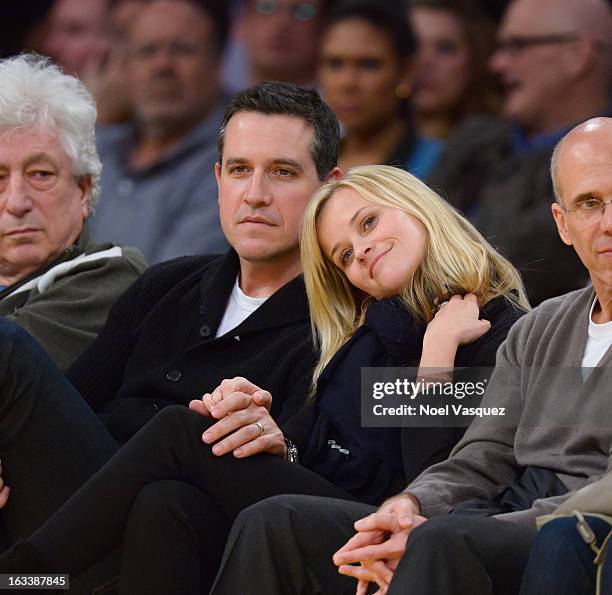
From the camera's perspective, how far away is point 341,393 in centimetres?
295

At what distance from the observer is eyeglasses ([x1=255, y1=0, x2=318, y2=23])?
18.4ft

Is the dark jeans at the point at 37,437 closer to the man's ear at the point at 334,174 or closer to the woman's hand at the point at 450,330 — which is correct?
the woman's hand at the point at 450,330

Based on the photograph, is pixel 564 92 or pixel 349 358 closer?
pixel 349 358

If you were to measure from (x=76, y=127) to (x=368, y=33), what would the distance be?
6.15 ft

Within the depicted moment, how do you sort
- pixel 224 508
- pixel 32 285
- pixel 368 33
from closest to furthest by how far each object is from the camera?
1. pixel 224 508
2. pixel 32 285
3. pixel 368 33

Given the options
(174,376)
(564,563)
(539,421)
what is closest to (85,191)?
(174,376)

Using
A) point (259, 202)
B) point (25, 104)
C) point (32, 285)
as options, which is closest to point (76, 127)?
point (25, 104)

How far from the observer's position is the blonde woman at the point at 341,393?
2.63m

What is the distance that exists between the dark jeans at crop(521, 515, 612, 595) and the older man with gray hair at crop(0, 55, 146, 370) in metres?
1.69

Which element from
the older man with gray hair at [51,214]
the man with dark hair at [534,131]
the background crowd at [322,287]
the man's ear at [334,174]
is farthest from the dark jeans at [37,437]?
the man with dark hair at [534,131]

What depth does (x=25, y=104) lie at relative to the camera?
371 cm

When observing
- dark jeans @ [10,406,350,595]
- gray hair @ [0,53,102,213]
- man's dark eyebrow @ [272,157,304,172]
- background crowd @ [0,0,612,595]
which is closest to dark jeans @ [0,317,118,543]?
background crowd @ [0,0,612,595]

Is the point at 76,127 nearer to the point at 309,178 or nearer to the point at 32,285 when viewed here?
the point at 32,285

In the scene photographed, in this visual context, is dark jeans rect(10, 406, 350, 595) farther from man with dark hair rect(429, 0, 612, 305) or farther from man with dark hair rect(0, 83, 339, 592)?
man with dark hair rect(429, 0, 612, 305)
